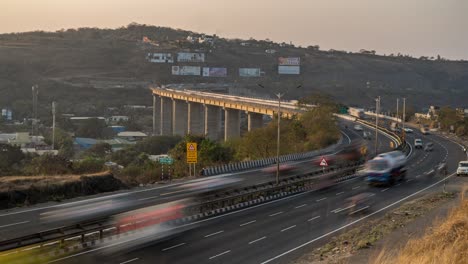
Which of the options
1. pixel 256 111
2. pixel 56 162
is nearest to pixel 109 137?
pixel 256 111

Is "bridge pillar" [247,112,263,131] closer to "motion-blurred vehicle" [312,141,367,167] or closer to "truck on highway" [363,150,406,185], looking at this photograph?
"motion-blurred vehicle" [312,141,367,167]

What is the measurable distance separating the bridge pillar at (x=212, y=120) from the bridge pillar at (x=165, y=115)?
63.0 feet

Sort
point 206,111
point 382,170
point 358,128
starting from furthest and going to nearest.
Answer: point 206,111, point 358,128, point 382,170

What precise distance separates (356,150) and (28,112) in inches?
4031

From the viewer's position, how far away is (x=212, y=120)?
404 feet

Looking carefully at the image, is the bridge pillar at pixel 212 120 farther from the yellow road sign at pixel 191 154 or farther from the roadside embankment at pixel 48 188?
the roadside embankment at pixel 48 188

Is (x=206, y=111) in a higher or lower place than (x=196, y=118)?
higher

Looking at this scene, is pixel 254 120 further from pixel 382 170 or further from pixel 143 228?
pixel 143 228

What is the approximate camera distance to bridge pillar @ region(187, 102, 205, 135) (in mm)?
132250

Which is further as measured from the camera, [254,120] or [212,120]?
[212,120]

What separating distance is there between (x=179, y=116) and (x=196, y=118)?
7478mm

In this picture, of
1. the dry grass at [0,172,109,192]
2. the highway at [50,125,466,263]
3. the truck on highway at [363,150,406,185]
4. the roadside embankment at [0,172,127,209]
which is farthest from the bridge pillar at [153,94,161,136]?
the dry grass at [0,172,109,192]

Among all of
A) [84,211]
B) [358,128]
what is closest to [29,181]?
[84,211]

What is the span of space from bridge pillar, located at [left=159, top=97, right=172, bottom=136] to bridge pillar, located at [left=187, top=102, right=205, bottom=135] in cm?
781
